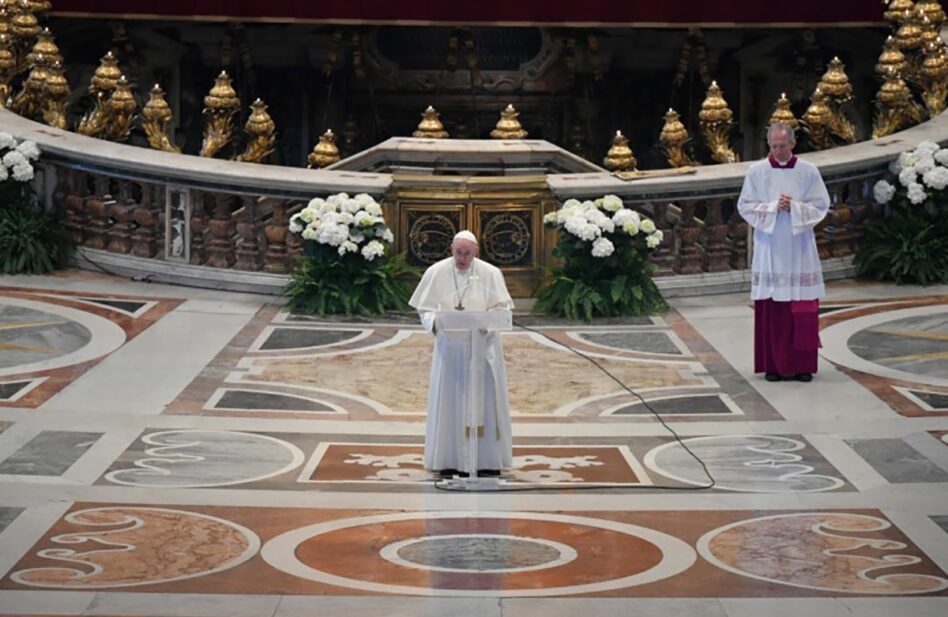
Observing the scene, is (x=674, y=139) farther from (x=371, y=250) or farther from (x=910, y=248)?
(x=371, y=250)

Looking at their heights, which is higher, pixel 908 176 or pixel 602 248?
pixel 908 176

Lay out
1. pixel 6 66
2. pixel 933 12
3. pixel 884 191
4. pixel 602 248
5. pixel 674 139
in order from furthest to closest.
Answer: pixel 933 12 < pixel 6 66 < pixel 674 139 < pixel 884 191 < pixel 602 248

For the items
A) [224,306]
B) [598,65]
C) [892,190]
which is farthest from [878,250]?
[598,65]

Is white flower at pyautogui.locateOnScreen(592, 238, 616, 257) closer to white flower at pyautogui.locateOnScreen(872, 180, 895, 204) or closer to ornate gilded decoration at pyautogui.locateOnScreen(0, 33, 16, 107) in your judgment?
white flower at pyautogui.locateOnScreen(872, 180, 895, 204)

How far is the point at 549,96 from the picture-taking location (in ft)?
80.9

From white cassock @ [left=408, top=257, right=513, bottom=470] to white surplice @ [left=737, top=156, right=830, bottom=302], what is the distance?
290cm

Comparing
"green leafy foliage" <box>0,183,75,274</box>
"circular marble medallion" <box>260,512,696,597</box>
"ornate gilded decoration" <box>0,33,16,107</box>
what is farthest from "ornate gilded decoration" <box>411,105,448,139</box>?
"circular marble medallion" <box>260,512,696,597</box>

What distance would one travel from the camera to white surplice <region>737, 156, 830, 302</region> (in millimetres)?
15344

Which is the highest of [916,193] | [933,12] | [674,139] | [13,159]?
[933,12]

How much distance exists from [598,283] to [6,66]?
6662mm

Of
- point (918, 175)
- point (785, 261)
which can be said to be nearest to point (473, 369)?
point (785, 261)

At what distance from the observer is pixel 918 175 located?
60.3 feet

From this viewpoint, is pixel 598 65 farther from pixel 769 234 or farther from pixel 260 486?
pixel 260 486

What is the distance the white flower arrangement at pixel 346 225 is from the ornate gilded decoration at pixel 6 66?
4696 millimetres
